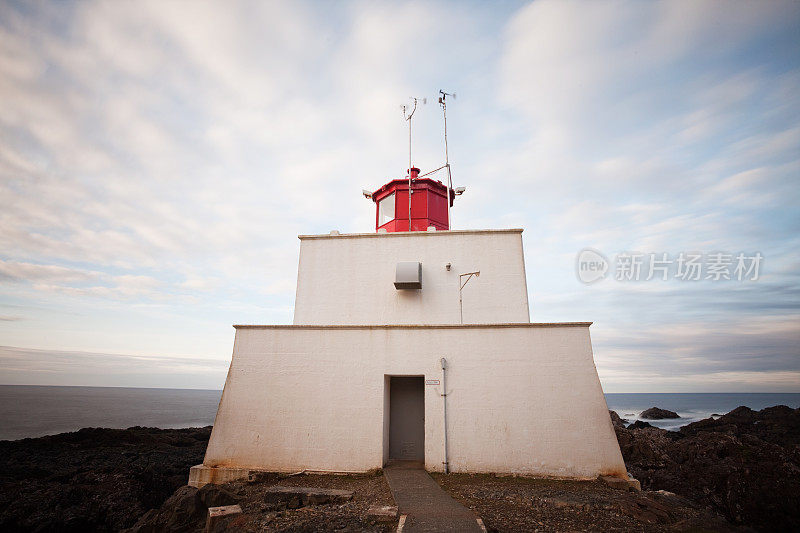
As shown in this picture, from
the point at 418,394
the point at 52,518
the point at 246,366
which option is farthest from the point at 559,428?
the point at 52,518

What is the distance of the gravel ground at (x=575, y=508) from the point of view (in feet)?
17.4

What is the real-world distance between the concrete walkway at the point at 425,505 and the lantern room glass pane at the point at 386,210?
8.08 meters

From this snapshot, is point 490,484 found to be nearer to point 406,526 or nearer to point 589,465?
point 589,465

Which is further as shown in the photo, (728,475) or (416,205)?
(416,205)

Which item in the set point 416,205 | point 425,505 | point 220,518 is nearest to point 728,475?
point 425,505

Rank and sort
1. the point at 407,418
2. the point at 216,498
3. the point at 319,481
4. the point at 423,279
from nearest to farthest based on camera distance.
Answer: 1. the point at 216,498
2. the point at 319,481
3. the point at 407,418
4. the point at 423,279

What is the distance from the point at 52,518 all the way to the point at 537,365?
1173 centimetres

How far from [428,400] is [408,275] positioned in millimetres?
3179

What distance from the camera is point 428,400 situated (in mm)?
8414

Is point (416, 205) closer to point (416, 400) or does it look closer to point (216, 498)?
point (416, 400)

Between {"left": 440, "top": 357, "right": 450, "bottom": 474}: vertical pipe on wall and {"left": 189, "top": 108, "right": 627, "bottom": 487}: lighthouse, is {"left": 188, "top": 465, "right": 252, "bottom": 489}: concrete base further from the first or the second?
{"left": 440, "top": 357, "right": 450, "bottom": 474}: vertical pipe on wall

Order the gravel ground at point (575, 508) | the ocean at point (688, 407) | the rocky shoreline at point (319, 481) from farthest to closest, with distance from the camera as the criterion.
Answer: the ocean at point (688, 407), the rocky shoreline at point (319, 481), the gravel ground at point (575, 508)

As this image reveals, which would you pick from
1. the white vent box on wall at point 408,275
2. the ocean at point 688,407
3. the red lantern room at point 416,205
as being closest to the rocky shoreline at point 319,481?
the white vent box on wall at point 408,275

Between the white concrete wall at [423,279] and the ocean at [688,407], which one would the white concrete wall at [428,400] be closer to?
the white concrete wall at [423,279]
